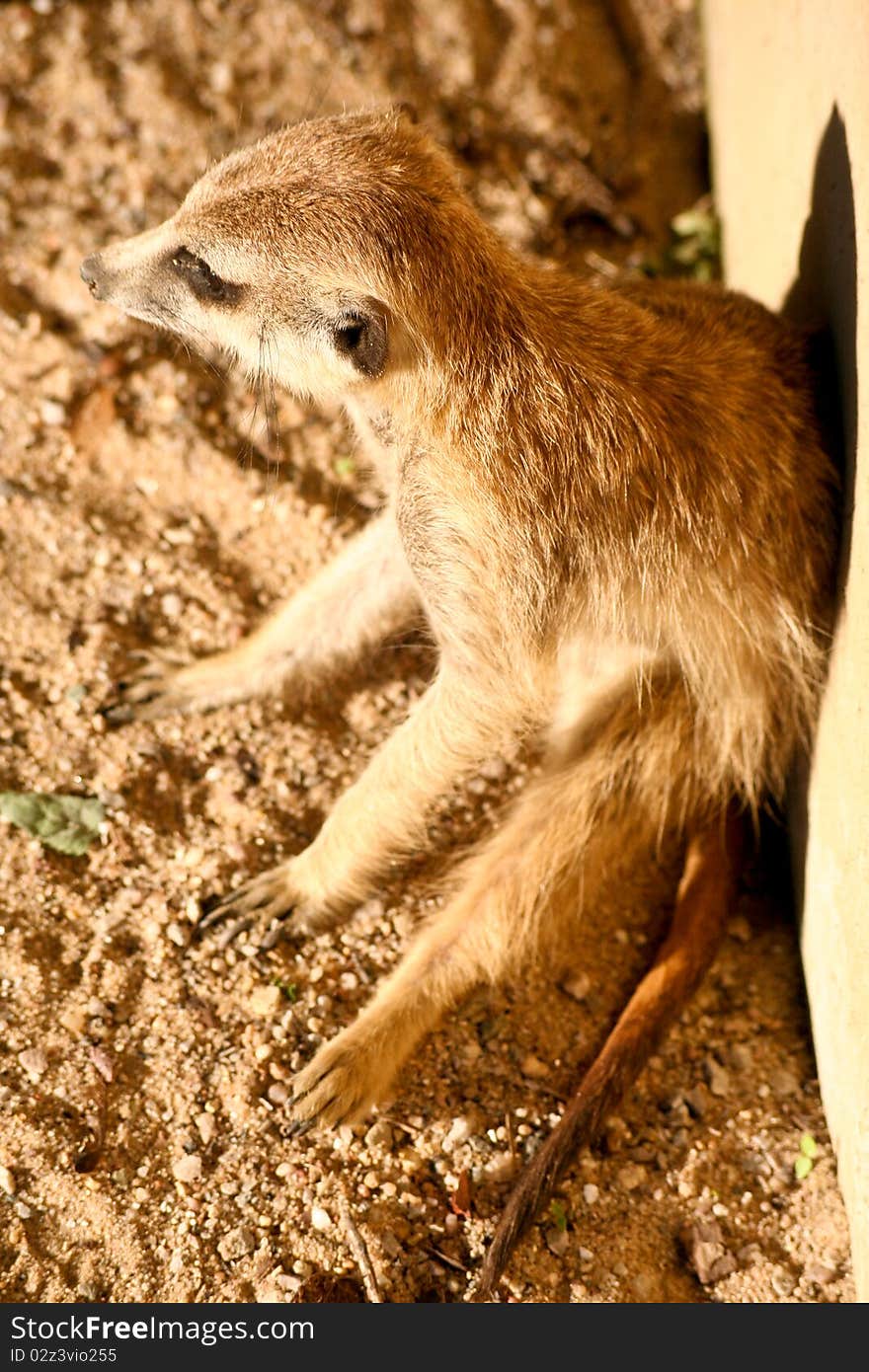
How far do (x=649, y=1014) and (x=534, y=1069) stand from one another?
0.28 m

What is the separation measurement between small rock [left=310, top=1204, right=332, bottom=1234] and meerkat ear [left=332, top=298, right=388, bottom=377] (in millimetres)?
1616

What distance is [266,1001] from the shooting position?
2.70m

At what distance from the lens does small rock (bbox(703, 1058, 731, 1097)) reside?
2.73m

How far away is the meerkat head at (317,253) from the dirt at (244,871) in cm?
34

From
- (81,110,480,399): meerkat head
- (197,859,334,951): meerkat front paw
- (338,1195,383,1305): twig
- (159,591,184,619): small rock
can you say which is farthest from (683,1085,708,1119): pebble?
(159,591,184,619): small rock

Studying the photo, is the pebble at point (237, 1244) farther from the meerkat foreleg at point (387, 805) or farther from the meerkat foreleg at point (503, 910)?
the meerkat foreleg at point (387, 805)

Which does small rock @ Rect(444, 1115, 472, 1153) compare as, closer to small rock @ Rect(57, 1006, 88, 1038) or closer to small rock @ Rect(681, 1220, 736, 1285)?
small rock @ Rect(681, 1220, 736, 1285)

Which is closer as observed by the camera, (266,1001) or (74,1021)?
(74,1021)

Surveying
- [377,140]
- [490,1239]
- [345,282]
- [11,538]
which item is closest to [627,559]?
[345,282]

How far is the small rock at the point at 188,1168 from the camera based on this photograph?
242cm

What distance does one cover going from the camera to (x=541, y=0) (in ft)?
14.7

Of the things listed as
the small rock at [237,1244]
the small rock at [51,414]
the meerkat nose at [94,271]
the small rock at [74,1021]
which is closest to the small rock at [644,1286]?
the small rock at [237,1244]

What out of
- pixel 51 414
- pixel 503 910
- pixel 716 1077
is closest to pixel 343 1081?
pixel 503 910

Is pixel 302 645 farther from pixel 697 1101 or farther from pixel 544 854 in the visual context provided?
pixel 697 1101
